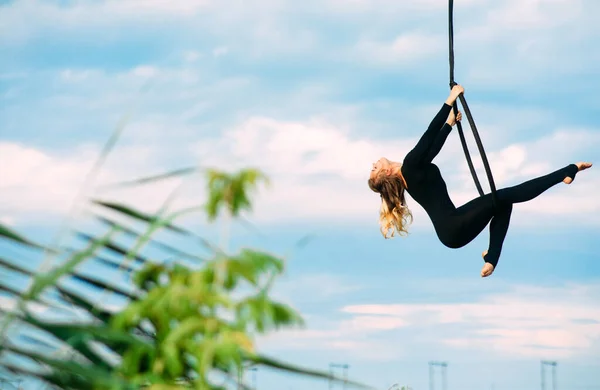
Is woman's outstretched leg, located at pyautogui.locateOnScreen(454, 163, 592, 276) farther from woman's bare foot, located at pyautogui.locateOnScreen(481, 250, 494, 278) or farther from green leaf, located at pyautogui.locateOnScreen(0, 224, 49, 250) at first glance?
green leaf, located at pyautogui.locateOnScreen(0, 224, 49, 250)

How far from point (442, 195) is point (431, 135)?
618 millimetres

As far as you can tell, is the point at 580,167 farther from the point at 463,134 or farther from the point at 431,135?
the point at 431,135

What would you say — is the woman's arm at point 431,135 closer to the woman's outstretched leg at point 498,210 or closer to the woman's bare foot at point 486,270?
the woman's outstretched leg at point 498,210

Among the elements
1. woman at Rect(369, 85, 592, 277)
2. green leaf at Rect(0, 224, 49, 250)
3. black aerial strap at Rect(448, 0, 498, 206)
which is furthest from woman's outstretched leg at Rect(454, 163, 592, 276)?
green leaf at Rect(0, 224, 49, 250)

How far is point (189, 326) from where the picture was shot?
1.29 m

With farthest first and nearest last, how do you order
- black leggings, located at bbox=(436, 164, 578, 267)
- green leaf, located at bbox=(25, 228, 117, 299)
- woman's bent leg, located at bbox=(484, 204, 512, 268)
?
woman's bent leg, located at bbox=(484, 204, 512, 268) → black leggings, located at bbox=(436, 164, 578, 267) → green leaf, located at bbox=(25, 228, 117, 299)

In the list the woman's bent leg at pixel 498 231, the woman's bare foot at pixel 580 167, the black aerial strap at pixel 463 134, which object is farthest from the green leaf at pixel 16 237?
the woman's bare foot at pixel 580 167

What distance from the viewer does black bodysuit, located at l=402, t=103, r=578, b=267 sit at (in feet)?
20.9

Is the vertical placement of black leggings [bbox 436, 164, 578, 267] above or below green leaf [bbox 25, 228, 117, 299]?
above

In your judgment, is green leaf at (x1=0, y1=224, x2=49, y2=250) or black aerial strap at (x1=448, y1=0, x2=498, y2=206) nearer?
green leaf at (x1=0, y1=224, x2=49, y2=250)

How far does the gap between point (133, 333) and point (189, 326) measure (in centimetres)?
20

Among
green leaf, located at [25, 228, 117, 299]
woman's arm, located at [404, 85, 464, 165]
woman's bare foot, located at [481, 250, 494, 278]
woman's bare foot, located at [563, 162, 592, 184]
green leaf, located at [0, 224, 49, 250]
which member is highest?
woman's arm, located at [404, 85, 464, 165]

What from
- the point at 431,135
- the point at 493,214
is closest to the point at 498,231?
the point at 493,214

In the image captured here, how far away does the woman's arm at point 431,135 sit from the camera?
6.20m
